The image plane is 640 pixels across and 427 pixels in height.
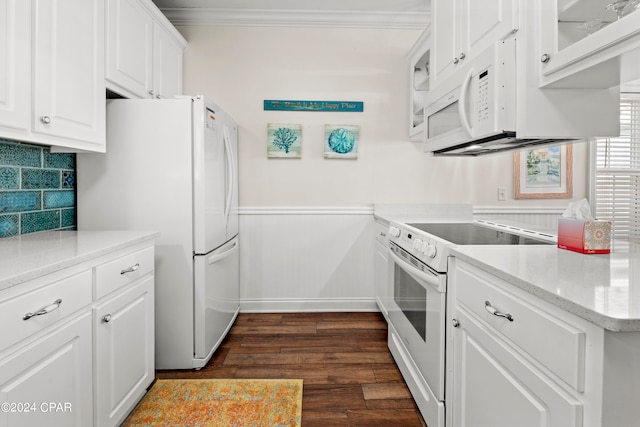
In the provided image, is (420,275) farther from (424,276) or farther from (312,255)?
(312,255)

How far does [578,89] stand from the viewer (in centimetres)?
141

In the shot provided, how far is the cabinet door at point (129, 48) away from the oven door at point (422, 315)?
1901mm

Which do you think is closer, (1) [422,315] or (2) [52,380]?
(2) [52,380]

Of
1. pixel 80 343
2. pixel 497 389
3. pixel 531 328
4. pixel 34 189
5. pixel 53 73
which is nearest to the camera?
pixel 531 328

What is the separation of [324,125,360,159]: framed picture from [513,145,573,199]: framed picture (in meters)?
1.44

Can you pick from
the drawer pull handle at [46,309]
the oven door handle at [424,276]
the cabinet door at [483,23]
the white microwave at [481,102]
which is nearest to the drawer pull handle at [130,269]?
the drawer pull handle at [46,309]

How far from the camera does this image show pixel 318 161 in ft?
10.7

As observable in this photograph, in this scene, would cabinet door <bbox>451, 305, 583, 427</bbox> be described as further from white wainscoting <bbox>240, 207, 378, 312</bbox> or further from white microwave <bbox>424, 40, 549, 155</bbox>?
white wainscoting <bbox>240, 207, 378, 312</bbox>

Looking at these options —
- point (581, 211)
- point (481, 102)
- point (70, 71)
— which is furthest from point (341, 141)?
point (581, 211)

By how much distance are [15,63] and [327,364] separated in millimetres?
2163

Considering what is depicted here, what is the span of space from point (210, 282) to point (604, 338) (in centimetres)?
210

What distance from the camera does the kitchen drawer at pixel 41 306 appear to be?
1000 millimetres

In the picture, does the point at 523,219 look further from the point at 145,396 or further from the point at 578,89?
the point at 145,396

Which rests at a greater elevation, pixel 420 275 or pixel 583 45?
pixel 583 45
